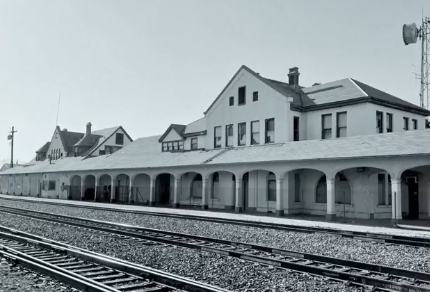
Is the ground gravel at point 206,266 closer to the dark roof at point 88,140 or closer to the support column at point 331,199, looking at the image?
the support column at point 331,199

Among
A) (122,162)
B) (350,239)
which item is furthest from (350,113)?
(122,162)

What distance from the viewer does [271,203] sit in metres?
27.2

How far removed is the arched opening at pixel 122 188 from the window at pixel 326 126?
20096 millimetres

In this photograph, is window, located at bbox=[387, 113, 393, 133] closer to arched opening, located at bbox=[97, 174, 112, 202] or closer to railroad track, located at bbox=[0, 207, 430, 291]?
railroad track, located at bbox=[0, 207, 430, 291]

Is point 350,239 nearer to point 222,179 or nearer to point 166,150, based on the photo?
point 222,179

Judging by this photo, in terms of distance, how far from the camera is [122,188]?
41219mm

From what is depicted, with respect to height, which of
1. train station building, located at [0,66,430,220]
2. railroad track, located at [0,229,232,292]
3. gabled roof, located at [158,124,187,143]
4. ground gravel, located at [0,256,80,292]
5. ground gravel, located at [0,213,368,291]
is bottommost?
ground gravel, located at [0,256,80,292]

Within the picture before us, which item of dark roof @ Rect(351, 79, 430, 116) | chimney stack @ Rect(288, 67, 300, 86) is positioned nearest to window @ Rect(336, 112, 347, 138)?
dark roof @ Rect(351, 79, 430, 116)

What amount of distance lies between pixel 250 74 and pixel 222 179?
25.2 ft

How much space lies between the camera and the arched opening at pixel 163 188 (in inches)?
1494

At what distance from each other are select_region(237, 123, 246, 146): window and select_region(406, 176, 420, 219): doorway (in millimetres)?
11445

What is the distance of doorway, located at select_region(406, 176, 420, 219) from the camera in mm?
23172

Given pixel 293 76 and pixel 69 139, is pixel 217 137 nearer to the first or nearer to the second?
pixel 293 76

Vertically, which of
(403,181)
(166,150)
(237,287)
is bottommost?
(237,287)
